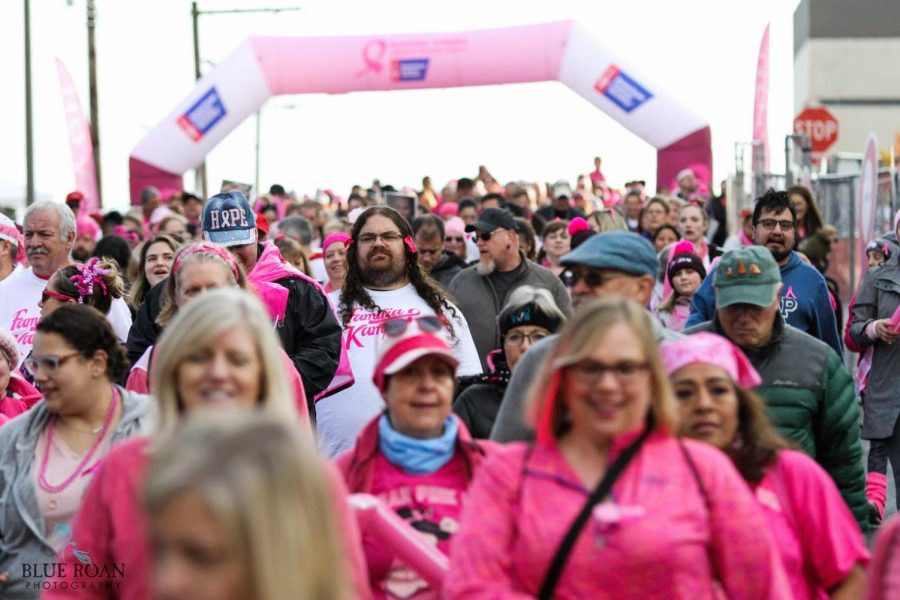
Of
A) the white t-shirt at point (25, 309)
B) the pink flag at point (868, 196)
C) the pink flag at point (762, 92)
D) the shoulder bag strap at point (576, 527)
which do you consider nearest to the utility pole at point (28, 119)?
the pink flag at point (762, 92)

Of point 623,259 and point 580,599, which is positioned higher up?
point 623,259

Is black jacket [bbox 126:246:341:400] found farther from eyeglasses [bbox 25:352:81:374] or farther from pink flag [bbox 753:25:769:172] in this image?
pink flag [bbox 753:25:769:172]

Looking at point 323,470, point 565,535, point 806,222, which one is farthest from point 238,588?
point 806,222

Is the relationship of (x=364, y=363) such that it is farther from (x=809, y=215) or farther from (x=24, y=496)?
(x=809, y=215)

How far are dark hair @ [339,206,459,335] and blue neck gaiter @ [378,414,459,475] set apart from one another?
305 cm

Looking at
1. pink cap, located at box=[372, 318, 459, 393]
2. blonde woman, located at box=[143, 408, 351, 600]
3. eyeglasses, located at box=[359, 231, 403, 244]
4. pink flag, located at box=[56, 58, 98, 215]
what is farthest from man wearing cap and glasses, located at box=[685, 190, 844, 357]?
pink flag, located at box=[56, 58, 98, 215]

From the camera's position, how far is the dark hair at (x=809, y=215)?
1127cm

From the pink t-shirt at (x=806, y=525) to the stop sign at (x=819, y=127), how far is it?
1811cm

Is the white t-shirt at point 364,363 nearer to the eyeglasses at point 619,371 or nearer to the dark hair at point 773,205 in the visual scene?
the dark hair at point 773,205

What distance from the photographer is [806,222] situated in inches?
455

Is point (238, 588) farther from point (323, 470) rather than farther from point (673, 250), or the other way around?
point (673, 250)

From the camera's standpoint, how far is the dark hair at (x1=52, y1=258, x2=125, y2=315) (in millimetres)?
7664

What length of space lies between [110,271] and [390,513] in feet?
12.9

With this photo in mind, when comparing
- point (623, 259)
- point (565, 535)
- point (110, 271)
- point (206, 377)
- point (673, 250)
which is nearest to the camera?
point (565, 535)
